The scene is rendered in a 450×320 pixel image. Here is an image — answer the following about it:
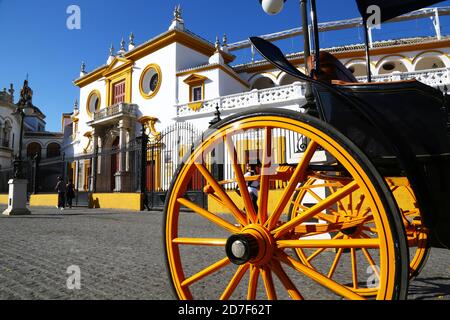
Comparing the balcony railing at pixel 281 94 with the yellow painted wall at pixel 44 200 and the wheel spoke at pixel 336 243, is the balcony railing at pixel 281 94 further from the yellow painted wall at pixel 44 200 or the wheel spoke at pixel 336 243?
the wheel spoke at pixel 336 243

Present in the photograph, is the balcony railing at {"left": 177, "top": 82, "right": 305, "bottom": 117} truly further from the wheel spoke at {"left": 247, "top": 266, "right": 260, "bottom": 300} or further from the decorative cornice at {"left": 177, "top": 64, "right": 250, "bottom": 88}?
the wheel spoke at {"left": 247, "top": 266, "right": 260, "bottom": 300}

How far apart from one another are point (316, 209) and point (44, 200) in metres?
21.8

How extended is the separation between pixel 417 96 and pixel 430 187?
47cm

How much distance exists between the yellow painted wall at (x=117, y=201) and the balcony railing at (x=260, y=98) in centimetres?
621

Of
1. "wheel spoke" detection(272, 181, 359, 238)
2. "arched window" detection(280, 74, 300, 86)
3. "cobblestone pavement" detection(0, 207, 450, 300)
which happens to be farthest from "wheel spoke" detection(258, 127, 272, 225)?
"arched window" detection(280, 74, 300, 86)

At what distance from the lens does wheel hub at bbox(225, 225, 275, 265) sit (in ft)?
4.46

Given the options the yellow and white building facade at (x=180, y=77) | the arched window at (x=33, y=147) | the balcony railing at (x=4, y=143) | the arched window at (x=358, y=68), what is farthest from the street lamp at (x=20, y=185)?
the arched window at (x=33, y=147)

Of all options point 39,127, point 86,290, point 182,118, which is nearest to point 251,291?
point 86,290

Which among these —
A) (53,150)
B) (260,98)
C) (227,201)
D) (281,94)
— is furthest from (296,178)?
(53,150)

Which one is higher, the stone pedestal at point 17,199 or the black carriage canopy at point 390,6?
the black carriage canopy at point 390,6

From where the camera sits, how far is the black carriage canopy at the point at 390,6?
2.13 meters

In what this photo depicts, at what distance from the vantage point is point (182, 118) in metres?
21.4

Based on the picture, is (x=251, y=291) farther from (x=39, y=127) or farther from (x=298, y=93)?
(x=39, y=127)

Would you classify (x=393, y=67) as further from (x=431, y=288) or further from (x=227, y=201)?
(x=227, y=201)
